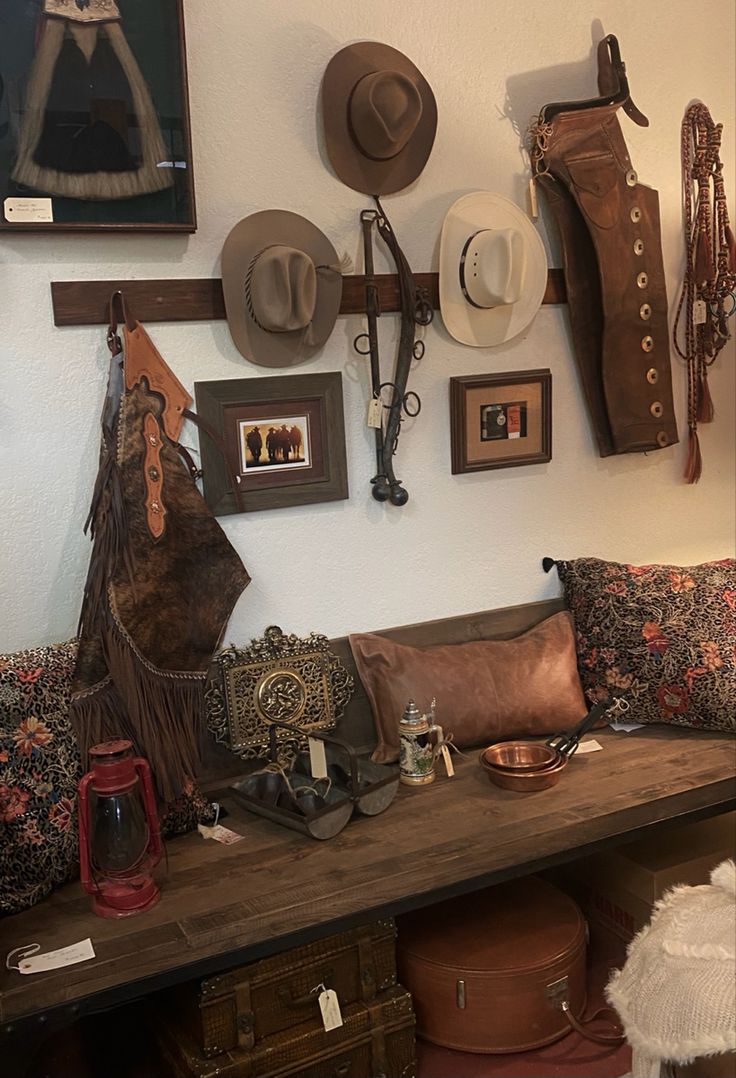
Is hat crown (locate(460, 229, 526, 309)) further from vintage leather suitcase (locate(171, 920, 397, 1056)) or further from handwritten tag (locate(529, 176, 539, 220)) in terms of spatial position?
vintage leather suitcase (locate(171, 920, 397, 1056))

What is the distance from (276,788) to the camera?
7.75 feet

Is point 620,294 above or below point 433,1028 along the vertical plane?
above

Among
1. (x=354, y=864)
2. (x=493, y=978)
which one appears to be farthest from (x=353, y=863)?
(x=493, y=978)

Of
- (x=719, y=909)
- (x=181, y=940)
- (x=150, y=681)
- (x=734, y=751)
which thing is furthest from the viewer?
(x=734, y=751)

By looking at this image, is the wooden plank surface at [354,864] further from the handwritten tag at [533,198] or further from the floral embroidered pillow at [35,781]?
the handwritten tag at [533,198]

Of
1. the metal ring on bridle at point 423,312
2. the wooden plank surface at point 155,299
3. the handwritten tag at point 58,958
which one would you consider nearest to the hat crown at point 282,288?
the wooden plank surface at point 155,299

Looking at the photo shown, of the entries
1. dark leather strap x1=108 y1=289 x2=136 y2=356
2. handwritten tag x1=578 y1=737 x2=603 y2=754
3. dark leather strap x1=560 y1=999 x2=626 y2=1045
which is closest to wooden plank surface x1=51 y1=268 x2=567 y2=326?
dark leather strap x1=108 y1=289 x2=136 y2=356

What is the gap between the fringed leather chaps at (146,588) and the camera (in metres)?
2.12

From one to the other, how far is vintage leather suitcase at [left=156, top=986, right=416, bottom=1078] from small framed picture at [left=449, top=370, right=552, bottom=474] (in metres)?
1.33

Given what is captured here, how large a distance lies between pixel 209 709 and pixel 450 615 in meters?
0.74

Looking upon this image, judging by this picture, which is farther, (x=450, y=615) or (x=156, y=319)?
(x=450, y=615)

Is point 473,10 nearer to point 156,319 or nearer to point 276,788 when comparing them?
point 156,319

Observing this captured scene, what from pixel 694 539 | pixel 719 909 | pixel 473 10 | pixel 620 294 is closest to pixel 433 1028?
pixel 719 909

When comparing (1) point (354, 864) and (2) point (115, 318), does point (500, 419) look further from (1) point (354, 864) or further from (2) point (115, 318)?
(1) point (354, 864)
